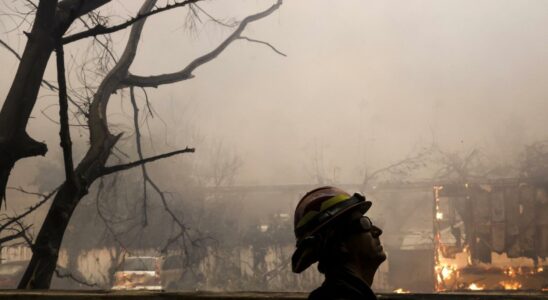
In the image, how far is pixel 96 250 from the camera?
66.8 ft

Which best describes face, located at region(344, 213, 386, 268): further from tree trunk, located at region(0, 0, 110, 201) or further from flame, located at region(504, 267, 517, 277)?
flame, located at region(504, 267, 517, 277)

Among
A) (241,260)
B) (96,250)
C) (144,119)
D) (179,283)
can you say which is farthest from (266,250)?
(144,119)

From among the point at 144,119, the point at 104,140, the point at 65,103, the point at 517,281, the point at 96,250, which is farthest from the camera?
the point at 96,250

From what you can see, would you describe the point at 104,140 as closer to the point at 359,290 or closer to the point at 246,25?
the point at 246,25

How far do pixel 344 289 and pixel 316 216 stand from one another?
0.27 meters

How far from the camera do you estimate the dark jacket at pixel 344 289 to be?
1.73 meters

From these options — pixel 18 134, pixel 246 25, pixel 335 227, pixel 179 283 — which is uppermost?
pixel 246 25

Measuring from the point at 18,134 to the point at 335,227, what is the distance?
105 inches

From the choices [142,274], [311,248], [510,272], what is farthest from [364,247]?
[142,274]

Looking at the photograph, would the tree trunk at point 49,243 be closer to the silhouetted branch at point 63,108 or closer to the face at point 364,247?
the silhouetted branch at point 63,108

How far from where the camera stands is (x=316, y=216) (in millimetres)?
1877

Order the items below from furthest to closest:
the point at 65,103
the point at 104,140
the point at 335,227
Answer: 1. the point at 104,140
2. the point at 65,103
3. the point at 335,227

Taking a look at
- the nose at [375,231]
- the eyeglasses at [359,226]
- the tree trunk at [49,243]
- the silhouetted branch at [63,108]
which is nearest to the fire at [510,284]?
the tree trunk at [49,243]

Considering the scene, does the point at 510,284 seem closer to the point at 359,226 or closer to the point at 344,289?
the point at 359,226
